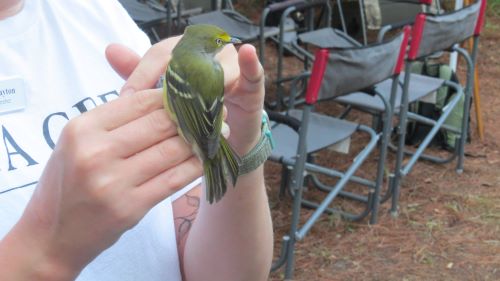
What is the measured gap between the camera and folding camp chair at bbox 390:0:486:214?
11.4 ft

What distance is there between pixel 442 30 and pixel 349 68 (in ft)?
3.30

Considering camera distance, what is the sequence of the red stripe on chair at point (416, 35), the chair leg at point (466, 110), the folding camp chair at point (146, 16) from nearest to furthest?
the red stripe on chair at point (416, 35) → the chair leg at point (466, 110) → the folding camp chair at point (146, 16)

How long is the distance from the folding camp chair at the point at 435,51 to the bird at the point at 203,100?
271 centimetres

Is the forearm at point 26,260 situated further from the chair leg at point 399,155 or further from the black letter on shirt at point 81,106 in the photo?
the chair leg at point 399,155

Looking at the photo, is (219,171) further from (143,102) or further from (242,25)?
(242,25)

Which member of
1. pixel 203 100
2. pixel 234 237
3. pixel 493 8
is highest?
pixel 203 100

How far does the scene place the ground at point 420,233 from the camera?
324cm

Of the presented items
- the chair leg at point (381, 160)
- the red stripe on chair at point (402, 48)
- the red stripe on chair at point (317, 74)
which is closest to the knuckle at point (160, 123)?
the red stripe on chair at point (317, 74)

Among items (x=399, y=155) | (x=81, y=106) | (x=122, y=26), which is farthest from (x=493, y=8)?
(x=81, y=106)

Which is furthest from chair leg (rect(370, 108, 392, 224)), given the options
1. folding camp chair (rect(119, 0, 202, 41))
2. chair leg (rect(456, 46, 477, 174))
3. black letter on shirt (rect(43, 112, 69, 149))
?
black letter on shirt (rect(43, 112, 69, 149))

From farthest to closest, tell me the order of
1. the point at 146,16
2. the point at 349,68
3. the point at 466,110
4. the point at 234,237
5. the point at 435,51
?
the point at 146,16 → the point at 466,110 → the point at 435,51 → the point at 349,68 → the point at 234,237

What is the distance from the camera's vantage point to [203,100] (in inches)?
34.1

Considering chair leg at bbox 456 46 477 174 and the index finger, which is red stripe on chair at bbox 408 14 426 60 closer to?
chair leg at bbox 456 46 477 174

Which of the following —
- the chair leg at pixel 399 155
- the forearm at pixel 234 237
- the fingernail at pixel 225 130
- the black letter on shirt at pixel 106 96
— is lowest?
the chair leg at pixel 399 155
